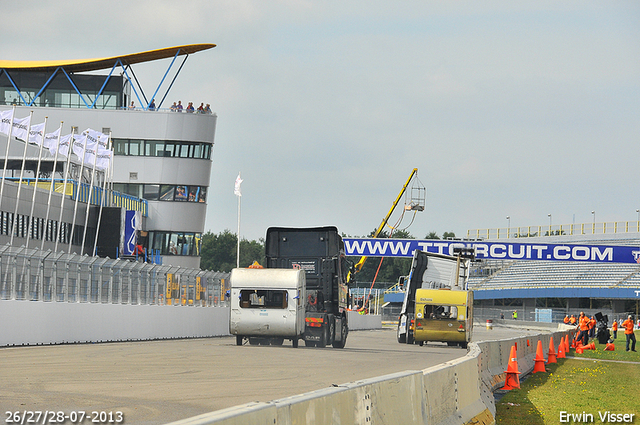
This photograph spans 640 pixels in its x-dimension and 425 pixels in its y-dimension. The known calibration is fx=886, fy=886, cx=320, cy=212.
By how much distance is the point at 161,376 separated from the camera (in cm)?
1577

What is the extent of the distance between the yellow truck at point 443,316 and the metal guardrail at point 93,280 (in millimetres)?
9167

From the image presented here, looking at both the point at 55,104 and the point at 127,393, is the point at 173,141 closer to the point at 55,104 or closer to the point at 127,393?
the point at 55,104

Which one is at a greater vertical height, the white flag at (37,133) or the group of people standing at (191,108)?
the group of people standing at (191,108)

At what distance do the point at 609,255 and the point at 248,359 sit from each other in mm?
52474

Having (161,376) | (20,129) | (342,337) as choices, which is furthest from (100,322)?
(20,129)

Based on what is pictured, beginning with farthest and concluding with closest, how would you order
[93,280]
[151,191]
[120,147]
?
1. [151,191]
2. [120,147]
3. [93,280]

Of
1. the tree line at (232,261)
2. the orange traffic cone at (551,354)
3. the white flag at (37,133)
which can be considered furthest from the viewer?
the tree line at (232,261)

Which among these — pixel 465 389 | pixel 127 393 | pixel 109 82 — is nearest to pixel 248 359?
pixel 127 393

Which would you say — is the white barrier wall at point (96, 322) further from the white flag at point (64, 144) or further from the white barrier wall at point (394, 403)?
the white flag at point (64, 144)

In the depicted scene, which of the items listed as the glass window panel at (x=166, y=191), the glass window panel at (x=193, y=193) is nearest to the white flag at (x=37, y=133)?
the glass window panel at (x=166, y=191)

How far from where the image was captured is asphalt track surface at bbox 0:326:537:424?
1123 cm

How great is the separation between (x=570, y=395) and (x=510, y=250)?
5381cm

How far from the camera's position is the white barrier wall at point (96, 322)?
2299cm

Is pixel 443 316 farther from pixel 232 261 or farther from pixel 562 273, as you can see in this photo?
pixel 232 261
